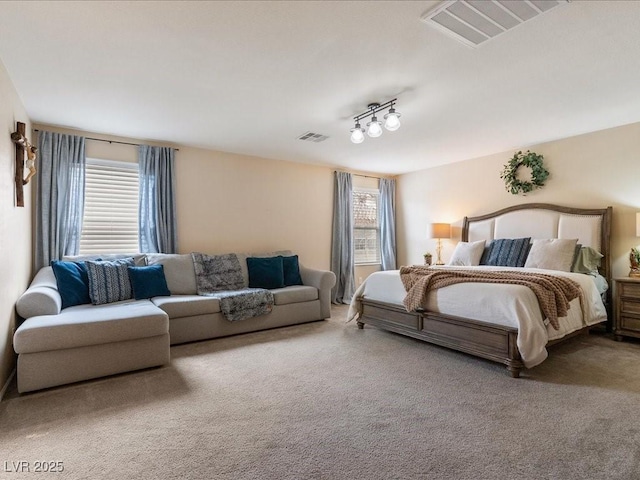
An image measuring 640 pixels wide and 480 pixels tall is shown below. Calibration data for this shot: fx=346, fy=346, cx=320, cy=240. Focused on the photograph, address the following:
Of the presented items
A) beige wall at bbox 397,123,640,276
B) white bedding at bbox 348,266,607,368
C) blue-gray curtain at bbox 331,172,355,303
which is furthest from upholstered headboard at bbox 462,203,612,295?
blue-gray curtain at bbox 331,172,355,303

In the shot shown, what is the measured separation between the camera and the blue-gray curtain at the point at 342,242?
19.5 feet

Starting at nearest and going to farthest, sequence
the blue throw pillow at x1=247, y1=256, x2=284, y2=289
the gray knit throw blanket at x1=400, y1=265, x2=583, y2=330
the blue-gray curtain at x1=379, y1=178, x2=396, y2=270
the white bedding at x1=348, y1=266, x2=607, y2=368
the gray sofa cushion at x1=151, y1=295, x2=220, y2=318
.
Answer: the white bedding at x1=348, y1=266, x2=607, y2=368 → the gray knit throw blanket at x1=400, y1=265, x2=583, y2=330 → the gray sofa cushion at x1=151, y1=295, x2=220, y2=318 → the blue throw pillow at x1=247, y1=256, x2=284, y2=289 → the blue-gray curtain at x1=379, y1=178, x2=396, y2=270

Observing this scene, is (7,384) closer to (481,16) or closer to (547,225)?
(481,16)

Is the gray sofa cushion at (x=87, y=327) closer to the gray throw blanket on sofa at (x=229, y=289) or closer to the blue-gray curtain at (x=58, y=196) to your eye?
the gray throw blanket on sofa at (x=229, y=289)

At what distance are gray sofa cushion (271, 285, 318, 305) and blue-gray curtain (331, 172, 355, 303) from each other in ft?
4.36

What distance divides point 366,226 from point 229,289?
121 inches

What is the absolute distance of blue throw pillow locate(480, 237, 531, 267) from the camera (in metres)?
4.41

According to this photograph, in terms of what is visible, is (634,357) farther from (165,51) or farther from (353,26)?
(165,51)

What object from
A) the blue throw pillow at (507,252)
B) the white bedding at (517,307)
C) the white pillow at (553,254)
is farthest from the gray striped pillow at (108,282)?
the white pillow at (553,254)

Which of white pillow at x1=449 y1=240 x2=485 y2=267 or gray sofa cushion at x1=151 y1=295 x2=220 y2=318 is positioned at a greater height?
white pillow at x1=449 y1=240 x2=485 y2=267

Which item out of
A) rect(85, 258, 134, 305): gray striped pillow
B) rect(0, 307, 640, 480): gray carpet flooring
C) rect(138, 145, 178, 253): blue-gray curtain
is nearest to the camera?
rect(0, 307, 640, 480): gray carpet flooring

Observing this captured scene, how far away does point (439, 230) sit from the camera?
562 centimetres

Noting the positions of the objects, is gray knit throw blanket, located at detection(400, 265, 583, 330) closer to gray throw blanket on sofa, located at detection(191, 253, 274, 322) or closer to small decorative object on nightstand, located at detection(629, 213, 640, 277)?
small decorative object on nightstand, located at detection(629, 213, 640, 277)

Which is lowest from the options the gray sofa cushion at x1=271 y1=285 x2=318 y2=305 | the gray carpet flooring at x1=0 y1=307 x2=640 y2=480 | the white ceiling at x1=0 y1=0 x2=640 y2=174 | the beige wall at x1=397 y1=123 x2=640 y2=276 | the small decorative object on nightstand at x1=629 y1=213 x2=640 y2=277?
the gray carpet flooring at x1=0 y1=307 x2=640 y2=480
